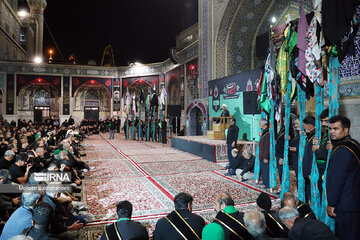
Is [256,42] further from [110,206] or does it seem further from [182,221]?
[182,221]

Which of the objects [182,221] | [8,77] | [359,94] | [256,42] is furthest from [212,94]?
[8,77]

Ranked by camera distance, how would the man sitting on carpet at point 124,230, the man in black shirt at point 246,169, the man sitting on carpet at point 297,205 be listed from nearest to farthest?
the man sitting on carpet at point 124,230
the man sitting on carpet at point 297,205
the man in black shirt at point 246,169

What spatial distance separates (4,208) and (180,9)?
1494 cm

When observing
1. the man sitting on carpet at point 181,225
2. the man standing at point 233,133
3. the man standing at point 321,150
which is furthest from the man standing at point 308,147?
the man standing at point 233,133

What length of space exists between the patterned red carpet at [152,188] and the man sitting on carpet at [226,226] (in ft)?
3.40

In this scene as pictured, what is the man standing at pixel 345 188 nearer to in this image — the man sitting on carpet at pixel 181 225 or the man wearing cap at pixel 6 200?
the man sitting on carpet at pixel 181 225

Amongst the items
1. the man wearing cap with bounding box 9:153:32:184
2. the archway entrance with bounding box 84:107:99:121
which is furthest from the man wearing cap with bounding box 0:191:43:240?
the archway entrance with bounding box 84:107:99:121

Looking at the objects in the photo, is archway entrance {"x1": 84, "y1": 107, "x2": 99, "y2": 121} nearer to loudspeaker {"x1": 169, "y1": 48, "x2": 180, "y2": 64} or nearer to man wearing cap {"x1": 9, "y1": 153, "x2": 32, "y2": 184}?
loudspeaker {"x1": 169, "y1": 48, "x2": 180, "y2": 64}

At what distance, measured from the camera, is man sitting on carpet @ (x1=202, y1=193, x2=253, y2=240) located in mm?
1432

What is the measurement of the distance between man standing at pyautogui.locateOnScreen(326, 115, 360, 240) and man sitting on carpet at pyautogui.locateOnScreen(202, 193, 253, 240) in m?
0.75

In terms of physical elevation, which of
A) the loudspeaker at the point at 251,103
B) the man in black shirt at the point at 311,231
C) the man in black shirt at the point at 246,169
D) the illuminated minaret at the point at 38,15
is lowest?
the man in black shirt at the point at 246,169

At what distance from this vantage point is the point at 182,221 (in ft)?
5.55

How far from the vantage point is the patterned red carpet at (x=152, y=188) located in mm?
2910

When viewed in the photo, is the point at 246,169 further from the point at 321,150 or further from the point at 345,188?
the point at 345,188
